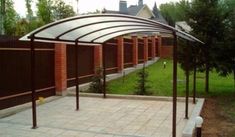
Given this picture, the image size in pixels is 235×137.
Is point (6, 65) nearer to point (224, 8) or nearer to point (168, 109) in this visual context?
point (168, 109)

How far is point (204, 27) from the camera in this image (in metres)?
12.3

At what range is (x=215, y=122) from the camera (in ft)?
28.2

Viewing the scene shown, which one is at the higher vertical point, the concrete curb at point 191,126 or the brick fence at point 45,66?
the brick fence at point 45,66

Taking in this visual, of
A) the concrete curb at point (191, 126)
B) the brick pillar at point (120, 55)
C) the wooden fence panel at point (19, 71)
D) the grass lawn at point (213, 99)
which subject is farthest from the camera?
the brick pillar at point (120, 55)

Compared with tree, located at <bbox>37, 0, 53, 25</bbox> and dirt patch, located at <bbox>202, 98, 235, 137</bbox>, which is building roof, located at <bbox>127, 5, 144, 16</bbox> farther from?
dirt patch, located at <bbox>202, 98, 235, 137</bbox>

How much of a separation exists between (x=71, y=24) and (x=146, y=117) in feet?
10.0

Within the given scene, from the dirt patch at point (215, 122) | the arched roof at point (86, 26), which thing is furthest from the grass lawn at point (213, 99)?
the arched roof at point (86, 26)

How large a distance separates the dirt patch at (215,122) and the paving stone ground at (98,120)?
0.52 m

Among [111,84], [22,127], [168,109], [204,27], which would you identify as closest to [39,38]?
[22,127]

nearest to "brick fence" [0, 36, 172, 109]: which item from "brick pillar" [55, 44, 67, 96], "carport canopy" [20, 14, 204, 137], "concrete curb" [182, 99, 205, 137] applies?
"brick pillar" [55, 44, 67, 96]

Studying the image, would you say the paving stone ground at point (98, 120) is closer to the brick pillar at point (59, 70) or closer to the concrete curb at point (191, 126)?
the concrete curb at point (191, 126)

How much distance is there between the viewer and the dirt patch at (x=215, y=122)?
7.53 meters

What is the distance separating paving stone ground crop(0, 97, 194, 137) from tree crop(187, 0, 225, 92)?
246 centimetres

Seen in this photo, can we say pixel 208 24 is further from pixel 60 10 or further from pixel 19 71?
pixel 60 10
